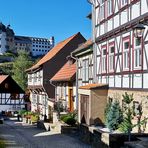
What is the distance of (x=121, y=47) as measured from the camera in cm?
1838

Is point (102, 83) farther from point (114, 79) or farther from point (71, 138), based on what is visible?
point (71, 138)

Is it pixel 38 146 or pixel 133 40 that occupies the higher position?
pixel 133 40

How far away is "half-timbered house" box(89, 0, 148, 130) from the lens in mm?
16047

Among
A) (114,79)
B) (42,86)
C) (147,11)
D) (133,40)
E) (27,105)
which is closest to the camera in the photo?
(147,11)

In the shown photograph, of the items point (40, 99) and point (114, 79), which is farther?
point (40, 99)

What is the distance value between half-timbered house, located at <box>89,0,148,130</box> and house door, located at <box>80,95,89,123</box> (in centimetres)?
125

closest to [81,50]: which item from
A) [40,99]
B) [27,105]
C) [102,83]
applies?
[102,83]

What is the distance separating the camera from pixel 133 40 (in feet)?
55.7

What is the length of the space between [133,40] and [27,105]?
4328 cm

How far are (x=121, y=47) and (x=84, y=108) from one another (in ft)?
17.4

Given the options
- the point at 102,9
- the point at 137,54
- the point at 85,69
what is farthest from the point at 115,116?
the point at 85,69

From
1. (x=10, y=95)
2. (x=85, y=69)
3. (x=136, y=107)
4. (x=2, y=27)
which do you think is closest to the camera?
(x=136, y=107)

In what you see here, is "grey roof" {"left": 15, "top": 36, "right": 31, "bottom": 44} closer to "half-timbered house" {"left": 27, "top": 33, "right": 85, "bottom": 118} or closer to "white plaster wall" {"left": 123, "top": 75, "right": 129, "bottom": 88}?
"half-timbered house" {"left": 27, "top": 33, "right": 85, "bottom": 118}

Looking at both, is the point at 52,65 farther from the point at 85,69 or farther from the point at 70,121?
the point at 70,121
